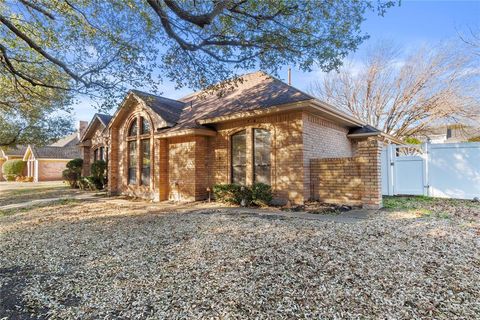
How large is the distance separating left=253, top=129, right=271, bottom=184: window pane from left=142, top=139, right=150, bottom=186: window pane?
543cm

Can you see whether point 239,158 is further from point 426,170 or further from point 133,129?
point 426,170

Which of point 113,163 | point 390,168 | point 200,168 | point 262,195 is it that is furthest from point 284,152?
point 113,163

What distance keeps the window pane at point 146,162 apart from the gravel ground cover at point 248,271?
636 cm

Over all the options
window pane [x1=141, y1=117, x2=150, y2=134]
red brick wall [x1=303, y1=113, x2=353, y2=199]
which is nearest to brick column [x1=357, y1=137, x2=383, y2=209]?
red brick wall [x1=303, y1=113, x2=353, y2=199]

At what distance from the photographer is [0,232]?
6.27 meters

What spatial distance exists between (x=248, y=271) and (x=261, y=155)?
6.31 meters

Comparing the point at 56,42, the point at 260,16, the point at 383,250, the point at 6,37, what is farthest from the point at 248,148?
the point at 6,37

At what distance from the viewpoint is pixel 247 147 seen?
9.78 metres

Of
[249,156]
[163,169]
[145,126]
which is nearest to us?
[249,156]

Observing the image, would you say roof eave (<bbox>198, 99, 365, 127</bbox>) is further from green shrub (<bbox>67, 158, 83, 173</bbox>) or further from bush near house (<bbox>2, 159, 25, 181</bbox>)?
bush near house (<bbox>2, 159, 25, 181</bbox>)

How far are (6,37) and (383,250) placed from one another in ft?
38.0

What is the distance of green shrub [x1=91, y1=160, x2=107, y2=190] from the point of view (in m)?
16.2

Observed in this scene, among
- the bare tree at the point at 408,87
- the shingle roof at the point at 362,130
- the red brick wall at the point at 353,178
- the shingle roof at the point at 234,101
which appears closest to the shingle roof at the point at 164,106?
the shingle roof at the point at 234,101

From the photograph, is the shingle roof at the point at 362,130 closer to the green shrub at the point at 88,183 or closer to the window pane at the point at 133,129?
the window pane at the point at 133,129
